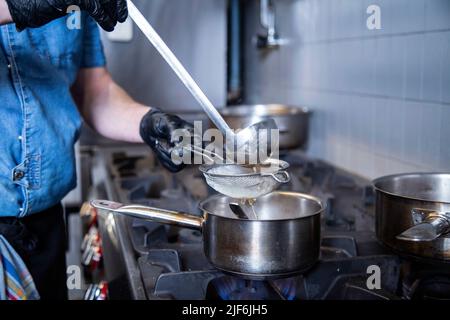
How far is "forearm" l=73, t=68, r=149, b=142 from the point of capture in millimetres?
1007

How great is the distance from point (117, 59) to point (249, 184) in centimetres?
136

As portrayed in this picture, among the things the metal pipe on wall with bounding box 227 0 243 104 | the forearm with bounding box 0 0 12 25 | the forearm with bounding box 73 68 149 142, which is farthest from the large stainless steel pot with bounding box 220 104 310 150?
the metal pipe on wall with bounding box 227 0 243 104

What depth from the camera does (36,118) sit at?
0.81 metres

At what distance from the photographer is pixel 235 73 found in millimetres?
2377

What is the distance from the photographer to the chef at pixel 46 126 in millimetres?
785

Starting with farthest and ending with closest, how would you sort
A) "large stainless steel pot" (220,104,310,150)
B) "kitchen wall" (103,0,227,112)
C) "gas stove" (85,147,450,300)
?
"kitchen wall" (103,0,227,112) → "large stainless steel pot" (220,104,310,150) → "gas stove" (85,147,450,300)

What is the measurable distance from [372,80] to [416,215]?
629 mm

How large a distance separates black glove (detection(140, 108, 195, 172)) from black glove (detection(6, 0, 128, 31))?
0.73 ft

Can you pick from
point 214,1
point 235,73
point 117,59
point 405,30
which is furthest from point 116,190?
point 235,73

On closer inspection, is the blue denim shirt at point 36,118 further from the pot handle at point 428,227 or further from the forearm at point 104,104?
the pot handle at point 428,227

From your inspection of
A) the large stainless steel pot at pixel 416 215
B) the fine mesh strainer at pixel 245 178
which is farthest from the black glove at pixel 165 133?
the large stainless steel pot at pixel 416 215

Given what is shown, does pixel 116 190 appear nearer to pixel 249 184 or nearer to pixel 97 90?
pixel 97 90

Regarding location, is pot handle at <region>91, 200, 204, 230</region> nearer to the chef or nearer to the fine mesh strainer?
the fine mesh strainer

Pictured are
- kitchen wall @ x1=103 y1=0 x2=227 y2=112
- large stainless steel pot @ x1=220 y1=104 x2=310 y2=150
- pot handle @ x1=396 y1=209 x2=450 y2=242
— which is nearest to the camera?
pot handle @ x1=396 y1=209 x2=450 y2=242
